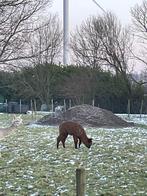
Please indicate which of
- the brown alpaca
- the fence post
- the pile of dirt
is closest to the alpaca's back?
the brown alpaca

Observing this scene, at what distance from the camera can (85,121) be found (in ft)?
100

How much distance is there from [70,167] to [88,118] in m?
17.8

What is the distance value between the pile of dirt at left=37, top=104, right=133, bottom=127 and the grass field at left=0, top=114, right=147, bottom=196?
37.1ft

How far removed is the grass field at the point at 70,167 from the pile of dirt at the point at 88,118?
37.1 ft

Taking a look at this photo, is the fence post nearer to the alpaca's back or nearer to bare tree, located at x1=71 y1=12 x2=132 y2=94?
the alpaca's back

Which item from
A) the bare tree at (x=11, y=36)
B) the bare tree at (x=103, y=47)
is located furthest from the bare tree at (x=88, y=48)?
the bare tree at (x=11, y=36)

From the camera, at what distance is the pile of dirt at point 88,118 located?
3036 centimetres

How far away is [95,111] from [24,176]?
66.3 ft

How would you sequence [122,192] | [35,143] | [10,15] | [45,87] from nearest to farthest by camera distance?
[122,192] < [35,143] < [10,15] < [45,87]

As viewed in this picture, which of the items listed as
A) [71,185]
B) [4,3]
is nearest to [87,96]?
[4,3]

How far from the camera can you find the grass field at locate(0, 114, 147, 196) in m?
10.6

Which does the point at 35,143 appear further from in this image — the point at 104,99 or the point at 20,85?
the point at 20,85

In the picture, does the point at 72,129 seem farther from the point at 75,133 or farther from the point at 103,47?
the point at 103,47

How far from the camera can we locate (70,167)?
13.1 m
